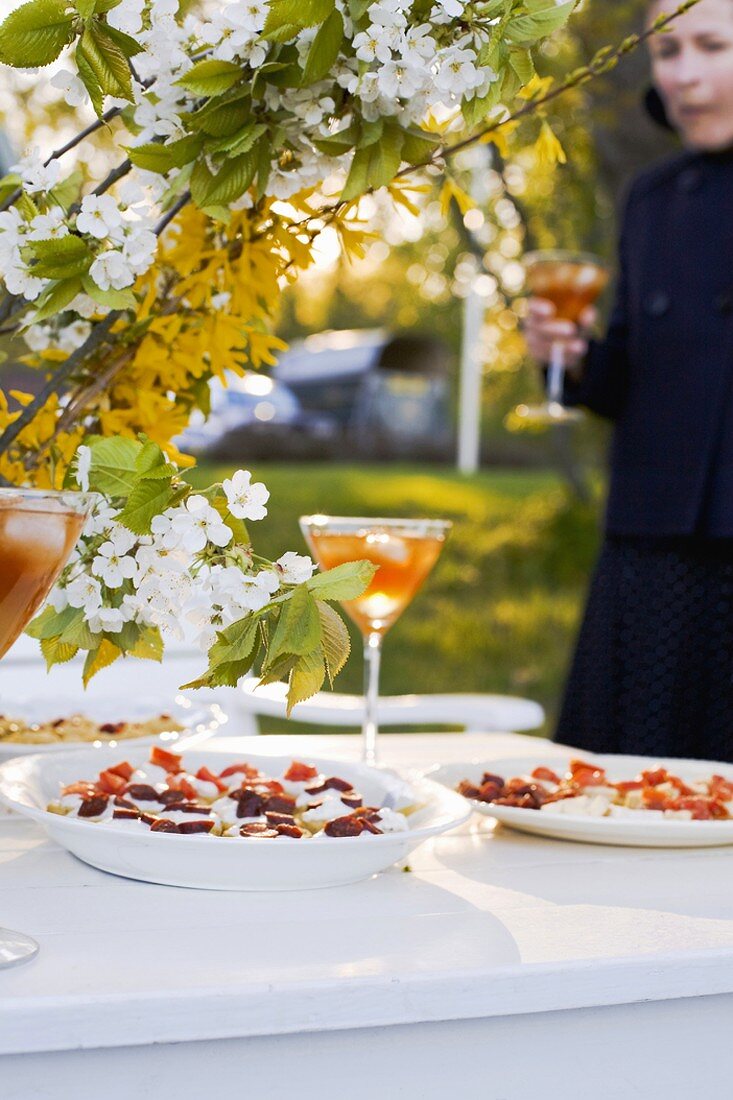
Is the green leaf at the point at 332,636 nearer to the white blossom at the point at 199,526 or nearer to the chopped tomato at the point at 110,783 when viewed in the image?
the white blossom at the point at 199,526

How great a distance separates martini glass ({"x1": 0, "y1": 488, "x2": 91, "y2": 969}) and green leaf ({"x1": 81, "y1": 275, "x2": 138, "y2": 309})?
20 centimetres

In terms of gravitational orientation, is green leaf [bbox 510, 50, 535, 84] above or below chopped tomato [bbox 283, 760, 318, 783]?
above

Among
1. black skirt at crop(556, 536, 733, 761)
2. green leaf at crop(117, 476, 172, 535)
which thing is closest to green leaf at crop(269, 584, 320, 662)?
green leaf at crop(117, 476, 172, 535)

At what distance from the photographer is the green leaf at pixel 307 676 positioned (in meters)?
0.85

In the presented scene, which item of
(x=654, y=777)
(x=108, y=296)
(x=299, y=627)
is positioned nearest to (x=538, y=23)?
(x=108, y=296)

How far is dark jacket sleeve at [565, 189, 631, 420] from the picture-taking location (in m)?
2.62

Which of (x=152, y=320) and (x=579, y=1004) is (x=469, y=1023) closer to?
(x=579, y=1004)

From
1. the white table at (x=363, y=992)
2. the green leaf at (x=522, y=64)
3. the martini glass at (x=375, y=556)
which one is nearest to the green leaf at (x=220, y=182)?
the green leaf at (x=522, y=64)

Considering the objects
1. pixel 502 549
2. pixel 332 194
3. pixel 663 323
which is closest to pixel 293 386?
pixel 502 549

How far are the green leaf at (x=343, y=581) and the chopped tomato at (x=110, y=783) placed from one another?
1.15 feet

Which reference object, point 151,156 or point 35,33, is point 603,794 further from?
point 35,33

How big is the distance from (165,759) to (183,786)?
0.36ft

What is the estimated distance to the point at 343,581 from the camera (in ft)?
2.77

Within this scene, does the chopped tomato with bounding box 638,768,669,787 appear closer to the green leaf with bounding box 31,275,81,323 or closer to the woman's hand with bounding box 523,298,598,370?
the green leaf with bounding box 31,275,81,323
